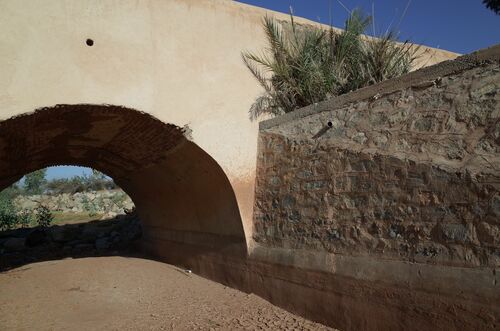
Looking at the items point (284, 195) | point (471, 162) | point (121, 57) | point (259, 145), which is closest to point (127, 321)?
point (284, 195)

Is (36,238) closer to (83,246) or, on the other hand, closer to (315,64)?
(83,246)

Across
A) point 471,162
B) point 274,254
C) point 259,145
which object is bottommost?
point 274,254

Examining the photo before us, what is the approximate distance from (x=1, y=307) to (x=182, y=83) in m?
3.69

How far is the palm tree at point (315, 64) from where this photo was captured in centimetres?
570

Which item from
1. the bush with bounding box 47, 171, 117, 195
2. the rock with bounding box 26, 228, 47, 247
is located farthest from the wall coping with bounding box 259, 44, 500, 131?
the bush with bounding box 47, 171, 117, 195

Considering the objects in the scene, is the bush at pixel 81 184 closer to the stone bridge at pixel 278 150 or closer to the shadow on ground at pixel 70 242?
the shadow on ground at pixel 70 242

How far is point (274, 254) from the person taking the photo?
497cm

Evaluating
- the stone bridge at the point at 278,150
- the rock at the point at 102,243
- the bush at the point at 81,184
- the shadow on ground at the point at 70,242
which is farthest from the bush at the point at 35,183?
the stone bridge at the point at 278,150

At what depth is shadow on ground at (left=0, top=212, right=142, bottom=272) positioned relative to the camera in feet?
33.4

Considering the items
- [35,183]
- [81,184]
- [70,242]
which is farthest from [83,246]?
[35,183]

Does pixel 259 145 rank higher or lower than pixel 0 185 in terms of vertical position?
higher

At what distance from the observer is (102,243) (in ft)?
37.1

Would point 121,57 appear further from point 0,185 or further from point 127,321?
point 0,185

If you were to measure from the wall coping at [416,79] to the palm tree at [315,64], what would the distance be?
0.75 metres
